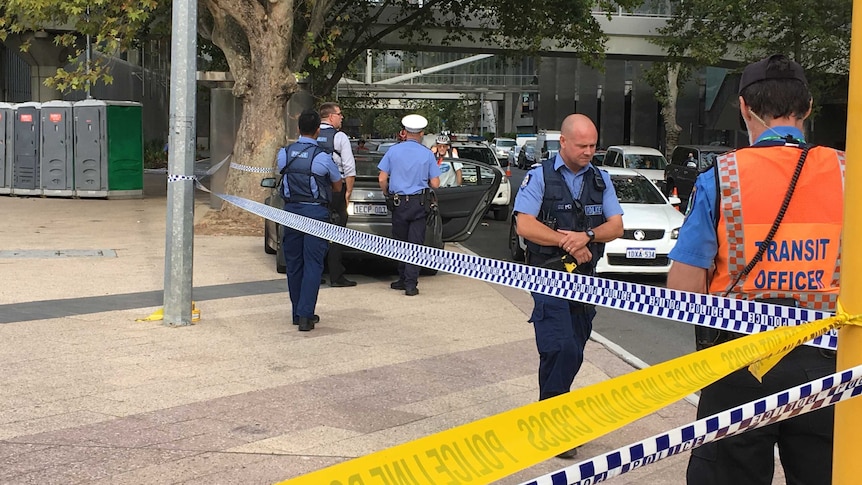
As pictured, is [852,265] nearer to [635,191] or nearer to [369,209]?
[369,209]

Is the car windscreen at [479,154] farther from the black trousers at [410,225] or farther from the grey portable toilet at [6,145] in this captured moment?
the black trousers at [410,225]

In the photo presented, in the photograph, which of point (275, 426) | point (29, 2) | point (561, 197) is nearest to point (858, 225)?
point (561, 197)

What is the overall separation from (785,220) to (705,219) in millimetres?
224

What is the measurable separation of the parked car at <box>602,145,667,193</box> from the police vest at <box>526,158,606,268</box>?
21.6 meters

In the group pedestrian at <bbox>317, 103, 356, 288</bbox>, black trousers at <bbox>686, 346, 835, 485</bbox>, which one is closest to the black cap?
black trousers at <bbox>686, 346, 835, 485</bbox>

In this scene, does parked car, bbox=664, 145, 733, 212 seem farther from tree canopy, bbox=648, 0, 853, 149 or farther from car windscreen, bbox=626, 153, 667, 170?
tree canopy, bbox=648, 0, 853, 149

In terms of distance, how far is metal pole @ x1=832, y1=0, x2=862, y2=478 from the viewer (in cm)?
221

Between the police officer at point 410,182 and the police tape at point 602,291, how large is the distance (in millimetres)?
1549

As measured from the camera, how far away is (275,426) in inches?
222

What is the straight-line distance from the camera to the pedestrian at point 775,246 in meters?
3.02

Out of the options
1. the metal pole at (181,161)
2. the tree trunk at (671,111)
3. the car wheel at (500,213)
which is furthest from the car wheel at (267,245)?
the tree trunk at (671,111)

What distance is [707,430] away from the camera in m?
2.19

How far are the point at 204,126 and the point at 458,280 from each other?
5428 cm

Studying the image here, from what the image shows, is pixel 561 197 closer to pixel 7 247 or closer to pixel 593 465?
pixel 593 465
